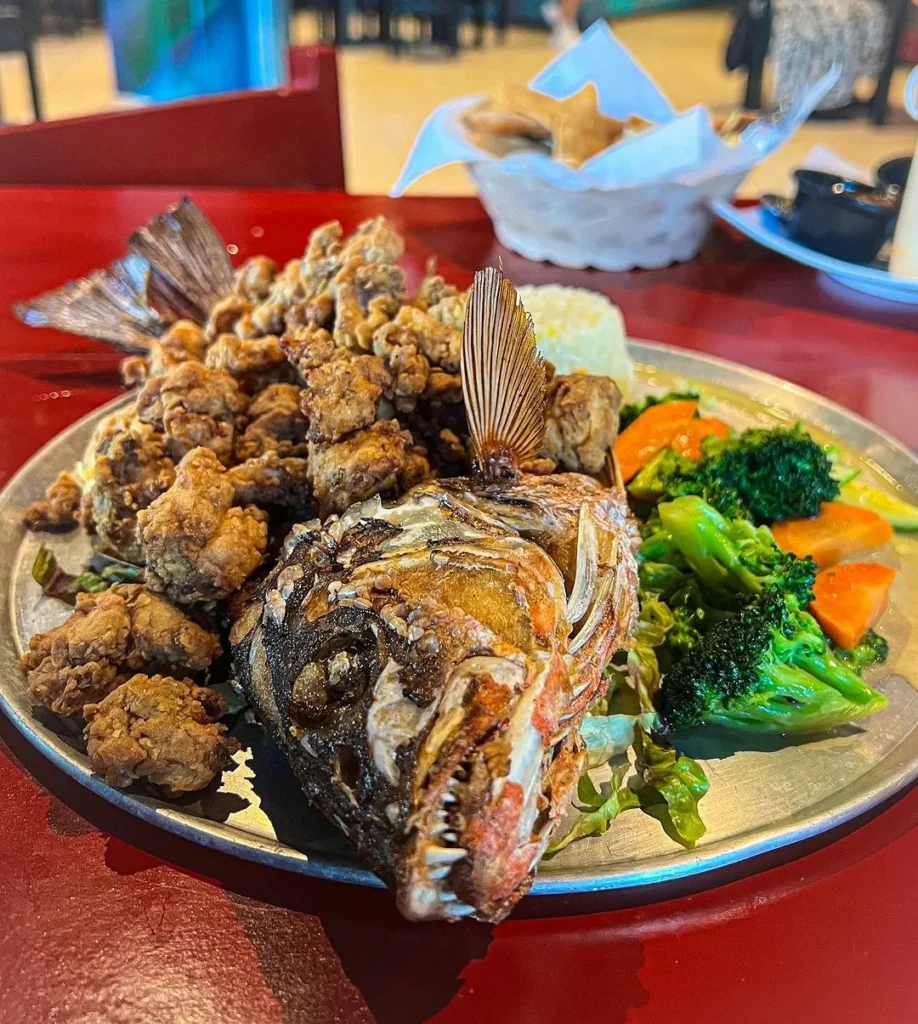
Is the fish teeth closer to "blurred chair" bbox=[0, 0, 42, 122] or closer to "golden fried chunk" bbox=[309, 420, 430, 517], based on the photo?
"golden fried chunk" bbox=[309, 420, 430, 517]

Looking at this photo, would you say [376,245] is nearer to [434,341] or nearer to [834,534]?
[434,341]

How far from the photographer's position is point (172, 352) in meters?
1.73

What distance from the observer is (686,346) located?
2709 millimetres

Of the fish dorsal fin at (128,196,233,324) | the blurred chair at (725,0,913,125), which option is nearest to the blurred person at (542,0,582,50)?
the blurred chair at (725,0,913,125)

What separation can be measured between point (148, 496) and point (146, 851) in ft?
1.75

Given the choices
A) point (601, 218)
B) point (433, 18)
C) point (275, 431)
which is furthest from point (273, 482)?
point (433, 18)

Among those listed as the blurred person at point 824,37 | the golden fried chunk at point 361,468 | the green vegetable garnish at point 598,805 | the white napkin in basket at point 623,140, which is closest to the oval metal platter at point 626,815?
the green vegetable garnish at point 598,805

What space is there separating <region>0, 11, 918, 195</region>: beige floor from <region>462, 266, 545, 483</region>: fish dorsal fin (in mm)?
5580

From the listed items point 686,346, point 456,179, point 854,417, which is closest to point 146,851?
point 854,417

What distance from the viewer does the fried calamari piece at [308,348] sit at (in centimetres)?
147

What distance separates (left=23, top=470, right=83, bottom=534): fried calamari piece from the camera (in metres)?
1.68

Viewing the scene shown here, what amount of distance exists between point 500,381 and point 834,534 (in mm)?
826

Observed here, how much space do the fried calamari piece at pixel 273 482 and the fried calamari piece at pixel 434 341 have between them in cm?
27

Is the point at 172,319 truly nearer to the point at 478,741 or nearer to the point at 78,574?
the point at 78,574
